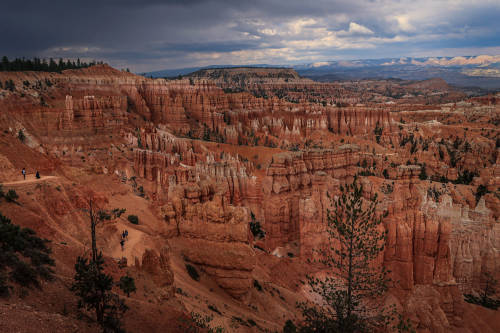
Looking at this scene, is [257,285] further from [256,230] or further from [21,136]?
[21,136]

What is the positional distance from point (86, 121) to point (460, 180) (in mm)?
51153

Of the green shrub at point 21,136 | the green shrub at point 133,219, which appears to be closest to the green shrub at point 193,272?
the green shrub at point 133,219

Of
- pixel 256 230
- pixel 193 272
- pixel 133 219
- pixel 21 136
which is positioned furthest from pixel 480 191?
pixel 21 136

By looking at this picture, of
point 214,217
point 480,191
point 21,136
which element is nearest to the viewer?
point 214,217

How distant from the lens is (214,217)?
707 inches

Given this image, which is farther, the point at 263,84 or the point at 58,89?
the point at 263,84

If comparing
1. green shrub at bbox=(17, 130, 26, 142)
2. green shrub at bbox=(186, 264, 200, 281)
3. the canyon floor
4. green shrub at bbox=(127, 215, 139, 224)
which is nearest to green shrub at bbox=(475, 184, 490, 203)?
the canyon floor

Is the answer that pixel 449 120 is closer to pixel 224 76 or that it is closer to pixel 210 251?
pixel 210 251

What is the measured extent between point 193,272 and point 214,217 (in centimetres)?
289

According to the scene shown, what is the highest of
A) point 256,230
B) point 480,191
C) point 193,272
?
point 193,272

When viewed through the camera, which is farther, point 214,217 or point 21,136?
point 21,136

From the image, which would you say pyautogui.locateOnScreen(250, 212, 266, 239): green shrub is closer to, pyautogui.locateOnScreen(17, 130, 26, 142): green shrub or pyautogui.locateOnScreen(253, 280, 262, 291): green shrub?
pyautogui.locateOnScreen(253, 280, 262, 291): green shrub

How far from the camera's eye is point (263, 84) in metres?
166

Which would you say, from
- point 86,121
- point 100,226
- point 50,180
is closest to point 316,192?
point 100,226
